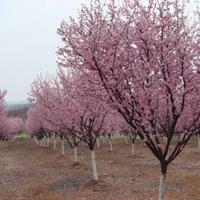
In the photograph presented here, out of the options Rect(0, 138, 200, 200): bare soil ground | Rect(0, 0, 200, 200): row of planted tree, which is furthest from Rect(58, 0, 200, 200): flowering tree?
Rect(0, 138, 200, 200): bare soil ground

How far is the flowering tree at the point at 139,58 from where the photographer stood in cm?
1077

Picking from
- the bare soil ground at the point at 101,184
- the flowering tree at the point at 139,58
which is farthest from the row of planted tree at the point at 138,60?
the bare soil ground at the point at 101,184

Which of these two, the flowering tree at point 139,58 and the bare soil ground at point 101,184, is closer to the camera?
the flowering tree at point 139,58

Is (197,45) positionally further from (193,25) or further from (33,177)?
(33,177)

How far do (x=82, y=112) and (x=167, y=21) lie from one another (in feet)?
46.2

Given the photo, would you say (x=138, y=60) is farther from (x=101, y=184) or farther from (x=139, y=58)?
(x=101, y=184)

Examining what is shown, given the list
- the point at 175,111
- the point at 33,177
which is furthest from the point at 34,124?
the point at 175,111

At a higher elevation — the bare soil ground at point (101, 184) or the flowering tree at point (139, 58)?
the flowering tree at point (139, 58)

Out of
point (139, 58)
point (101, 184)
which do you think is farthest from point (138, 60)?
point (101, 184)

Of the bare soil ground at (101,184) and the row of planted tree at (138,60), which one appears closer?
the row of planted tree at (138,60)

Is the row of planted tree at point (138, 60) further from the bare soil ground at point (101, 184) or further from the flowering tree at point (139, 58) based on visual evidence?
the bare soil ground at point (101, 184)

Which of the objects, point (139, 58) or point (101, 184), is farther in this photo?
point (101, 184)

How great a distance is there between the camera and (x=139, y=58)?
1128 centimetres

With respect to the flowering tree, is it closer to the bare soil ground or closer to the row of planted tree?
the row of planted tree
